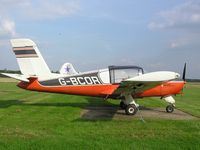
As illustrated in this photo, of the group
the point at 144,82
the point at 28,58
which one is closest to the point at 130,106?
the point at 144,82

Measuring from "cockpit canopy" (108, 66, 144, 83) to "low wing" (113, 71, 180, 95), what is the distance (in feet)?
2.69

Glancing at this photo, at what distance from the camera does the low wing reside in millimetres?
12094

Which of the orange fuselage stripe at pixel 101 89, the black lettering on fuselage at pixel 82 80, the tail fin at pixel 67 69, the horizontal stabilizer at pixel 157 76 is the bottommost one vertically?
the tail fin at pixel 67 69

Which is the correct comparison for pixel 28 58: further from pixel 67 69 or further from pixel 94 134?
pixel 67 69

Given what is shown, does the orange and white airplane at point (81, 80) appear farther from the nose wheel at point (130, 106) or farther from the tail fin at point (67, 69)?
the tail fin at point (67, 69)

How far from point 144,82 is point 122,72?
241cm

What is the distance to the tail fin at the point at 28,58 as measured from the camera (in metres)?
15.4

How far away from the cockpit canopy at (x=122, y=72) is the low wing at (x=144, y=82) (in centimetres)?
82

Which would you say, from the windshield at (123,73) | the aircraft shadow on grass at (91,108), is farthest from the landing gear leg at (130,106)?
the windshield at (123,73)

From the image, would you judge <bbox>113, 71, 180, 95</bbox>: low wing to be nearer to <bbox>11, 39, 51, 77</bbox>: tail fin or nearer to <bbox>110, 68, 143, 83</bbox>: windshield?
<bbox>110, 68, 143, 83</bbox>: windshield

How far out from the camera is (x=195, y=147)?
24.3ft

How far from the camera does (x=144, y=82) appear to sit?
12719 mm

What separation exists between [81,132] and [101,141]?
4.83 ft

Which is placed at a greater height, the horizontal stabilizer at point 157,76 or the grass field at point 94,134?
the horizontal stabilizer at point 157,76
